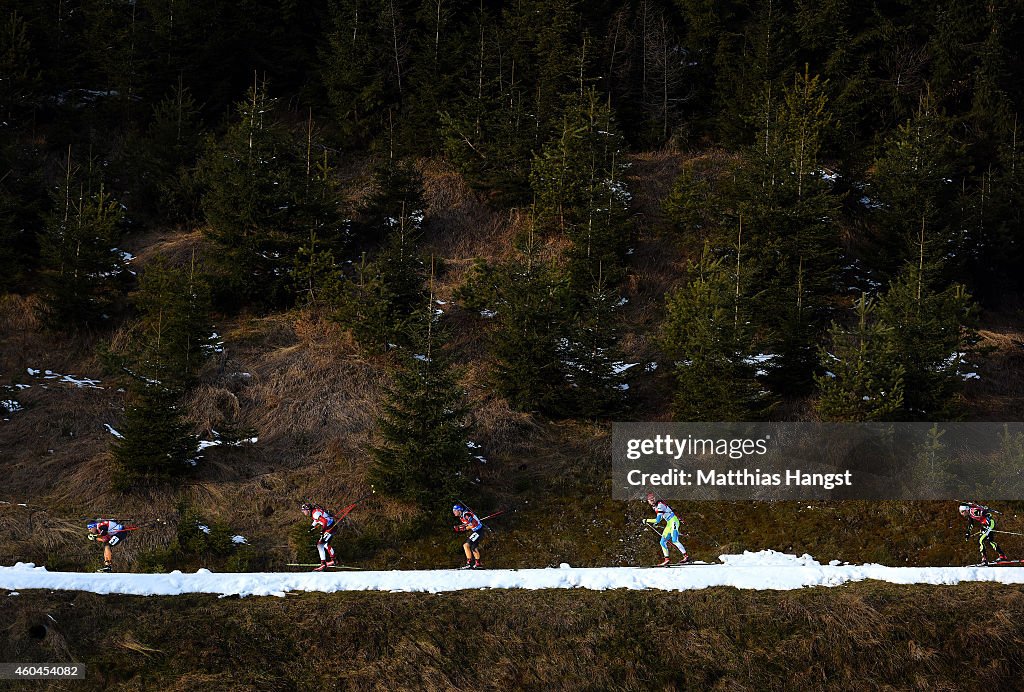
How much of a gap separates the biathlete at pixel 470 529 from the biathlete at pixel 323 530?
2.45 meters

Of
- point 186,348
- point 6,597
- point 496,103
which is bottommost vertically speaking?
point 6,597

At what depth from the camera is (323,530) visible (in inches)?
655

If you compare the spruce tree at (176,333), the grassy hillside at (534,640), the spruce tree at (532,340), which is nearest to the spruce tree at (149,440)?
the spruce tree at (176,333)

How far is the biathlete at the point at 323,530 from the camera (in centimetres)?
1644

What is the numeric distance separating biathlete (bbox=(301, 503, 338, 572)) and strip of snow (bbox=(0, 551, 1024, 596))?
94 cm

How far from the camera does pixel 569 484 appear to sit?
20.0 meters

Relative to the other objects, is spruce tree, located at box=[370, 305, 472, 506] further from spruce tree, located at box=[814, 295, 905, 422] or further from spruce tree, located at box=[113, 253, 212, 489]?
spruce tree, located at box=[814, 295, 905, 422]

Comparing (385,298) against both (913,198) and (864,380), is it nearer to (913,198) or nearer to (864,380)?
(864,380)

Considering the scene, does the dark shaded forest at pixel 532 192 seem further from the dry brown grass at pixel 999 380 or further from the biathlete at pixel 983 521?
the biathlete at pixel 983 521

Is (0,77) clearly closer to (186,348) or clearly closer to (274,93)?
(274,93)

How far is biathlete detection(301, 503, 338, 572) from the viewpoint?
16438 mm

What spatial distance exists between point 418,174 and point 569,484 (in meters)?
13.3

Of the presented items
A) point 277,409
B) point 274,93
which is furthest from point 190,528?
point 274,93

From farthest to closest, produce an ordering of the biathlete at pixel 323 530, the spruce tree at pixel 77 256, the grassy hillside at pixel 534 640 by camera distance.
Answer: the spruce tree at pixel 77 256 < the biathlete at pixel 323 530 < the grassy hillside at pixel 534 640
